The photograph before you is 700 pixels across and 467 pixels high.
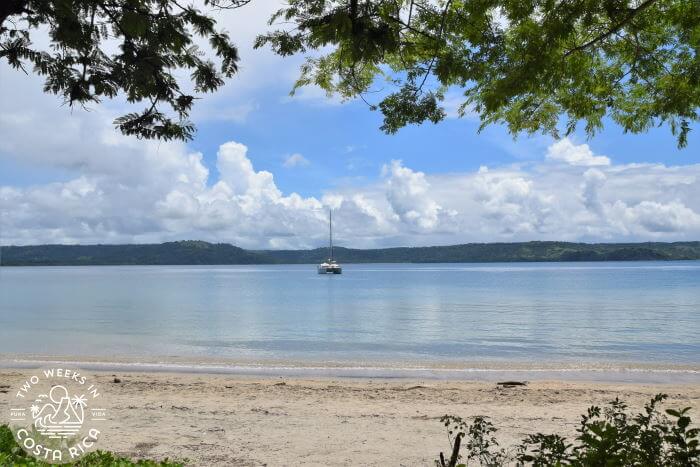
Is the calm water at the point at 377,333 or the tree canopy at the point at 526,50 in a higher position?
the tree canopy at the point at 526,50

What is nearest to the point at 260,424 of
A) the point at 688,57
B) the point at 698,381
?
the point at 688,57

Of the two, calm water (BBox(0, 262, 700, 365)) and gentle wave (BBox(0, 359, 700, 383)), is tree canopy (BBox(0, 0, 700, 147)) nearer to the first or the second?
gentle wave (BBox(0, 359, 700, 383))

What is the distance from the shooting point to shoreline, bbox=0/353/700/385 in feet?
52.7

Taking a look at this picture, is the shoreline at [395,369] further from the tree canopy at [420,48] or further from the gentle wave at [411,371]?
the tree canopy at [420,48]

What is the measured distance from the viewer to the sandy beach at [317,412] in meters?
7.52

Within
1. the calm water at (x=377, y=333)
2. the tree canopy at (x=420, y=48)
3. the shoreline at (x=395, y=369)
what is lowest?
the calm water at (x=377, y=333)

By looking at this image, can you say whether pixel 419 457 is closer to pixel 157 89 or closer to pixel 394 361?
pixel 157 89

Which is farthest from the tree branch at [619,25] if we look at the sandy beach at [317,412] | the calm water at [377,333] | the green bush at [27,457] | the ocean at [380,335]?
the calm water at [377,333]

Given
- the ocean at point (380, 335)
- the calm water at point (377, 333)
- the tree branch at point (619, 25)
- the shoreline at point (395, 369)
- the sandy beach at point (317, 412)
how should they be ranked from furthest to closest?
1. the calm water at point (377, 333)
2. the ocean at point (380, 335)
3. the shoreline at point (395, 369)
4. the sandy beach at point (317, 412)
5. the tree branch at point (619, 25)

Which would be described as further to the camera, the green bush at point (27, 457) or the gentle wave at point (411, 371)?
the gentle wave at point (411, 371)

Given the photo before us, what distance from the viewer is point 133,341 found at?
87.1 feet

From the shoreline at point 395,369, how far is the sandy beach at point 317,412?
A: 1243 mm

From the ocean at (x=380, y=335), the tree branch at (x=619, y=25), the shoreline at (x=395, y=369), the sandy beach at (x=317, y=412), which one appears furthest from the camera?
the ocean at (x=380, y=335)

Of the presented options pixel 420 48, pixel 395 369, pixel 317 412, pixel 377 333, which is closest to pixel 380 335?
pixel 377 333
